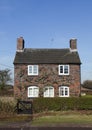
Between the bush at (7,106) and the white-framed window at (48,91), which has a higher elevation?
the white-framed window at (48,91)

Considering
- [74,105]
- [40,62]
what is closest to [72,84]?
[40,62]

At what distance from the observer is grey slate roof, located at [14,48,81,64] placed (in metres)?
51.2

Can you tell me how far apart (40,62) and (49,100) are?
15.5m

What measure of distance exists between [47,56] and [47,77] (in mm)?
3918

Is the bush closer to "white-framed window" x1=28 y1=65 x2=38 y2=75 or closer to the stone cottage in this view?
the stone cottage

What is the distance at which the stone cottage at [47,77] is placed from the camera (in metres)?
50.4

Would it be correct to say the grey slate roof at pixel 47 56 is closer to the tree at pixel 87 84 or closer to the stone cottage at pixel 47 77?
the stone cottage at pixel 47 77

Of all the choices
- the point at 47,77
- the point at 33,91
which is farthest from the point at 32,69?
the point at 33,91

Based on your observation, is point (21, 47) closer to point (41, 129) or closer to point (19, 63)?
point (19, 63)

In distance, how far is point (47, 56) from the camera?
5284 centimetres

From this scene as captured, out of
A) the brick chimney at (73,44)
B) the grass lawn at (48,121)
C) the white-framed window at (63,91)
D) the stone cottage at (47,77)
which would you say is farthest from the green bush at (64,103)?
the brick chimney at (73,44)

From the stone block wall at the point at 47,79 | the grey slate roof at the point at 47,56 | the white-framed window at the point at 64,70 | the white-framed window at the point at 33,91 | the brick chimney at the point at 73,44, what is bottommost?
the white-framed window at the point at 33,91

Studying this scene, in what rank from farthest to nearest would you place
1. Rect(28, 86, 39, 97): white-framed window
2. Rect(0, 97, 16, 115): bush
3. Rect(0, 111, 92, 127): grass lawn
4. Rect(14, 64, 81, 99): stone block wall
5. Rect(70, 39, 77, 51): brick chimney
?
Rect(70, 39, 77, 51): brick chimney → Rect(14, 64, 81, 99): stone block wall → Rect(28, 86, 39, 97): white-framed window → Rect(0, 97, 16, 115): bush → Rect(0, 111, 92, 127): grass lawn

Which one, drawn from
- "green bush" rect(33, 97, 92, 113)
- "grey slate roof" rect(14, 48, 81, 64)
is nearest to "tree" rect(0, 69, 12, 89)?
"grey slate roof" rect(14, 48, 81, 64)
